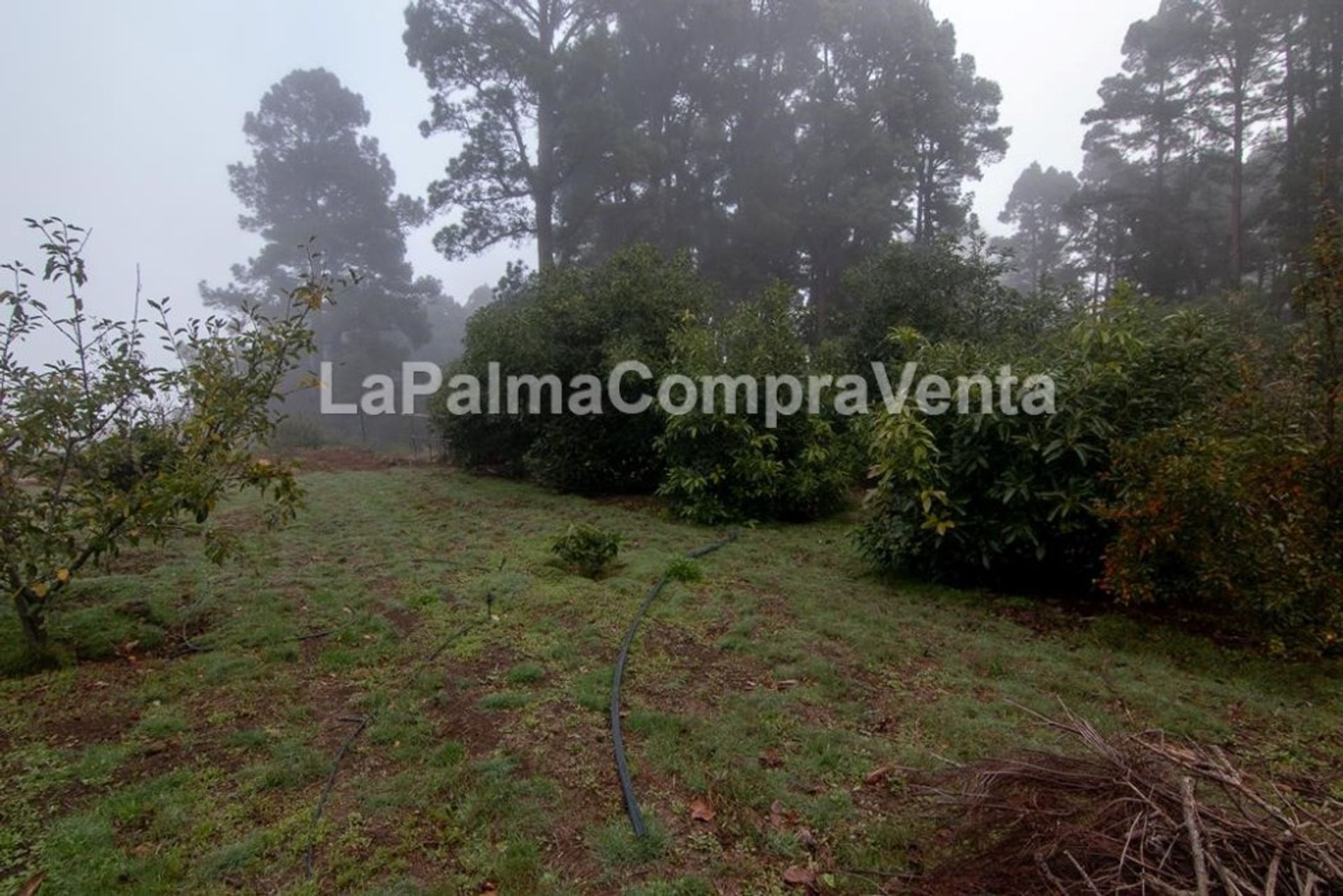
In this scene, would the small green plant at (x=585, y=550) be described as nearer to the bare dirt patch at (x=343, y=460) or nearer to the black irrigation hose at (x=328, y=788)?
the black irrigation hose at (x=328, y=788)

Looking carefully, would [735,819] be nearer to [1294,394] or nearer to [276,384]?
[276,384]

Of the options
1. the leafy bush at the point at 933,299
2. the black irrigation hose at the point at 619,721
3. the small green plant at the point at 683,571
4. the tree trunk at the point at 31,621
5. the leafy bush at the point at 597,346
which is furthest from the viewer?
the leafy bush at the point at 933,299

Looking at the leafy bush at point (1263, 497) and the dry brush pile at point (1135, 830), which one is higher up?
the leafy bush at point (1263, 497)

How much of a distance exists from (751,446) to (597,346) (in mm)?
2920

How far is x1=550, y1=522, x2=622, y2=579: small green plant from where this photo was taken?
4855 millimetres

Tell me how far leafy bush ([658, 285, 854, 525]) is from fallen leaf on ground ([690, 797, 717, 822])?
470cm

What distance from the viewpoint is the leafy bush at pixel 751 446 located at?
6895mm

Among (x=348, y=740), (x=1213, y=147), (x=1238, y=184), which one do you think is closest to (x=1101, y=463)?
(x=348, y=740)

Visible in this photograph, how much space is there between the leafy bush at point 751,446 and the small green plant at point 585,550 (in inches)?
80.8

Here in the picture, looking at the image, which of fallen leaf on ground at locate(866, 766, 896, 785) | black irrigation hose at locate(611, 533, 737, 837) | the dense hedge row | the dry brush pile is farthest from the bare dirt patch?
the dry brush pile

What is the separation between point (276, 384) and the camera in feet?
11.5

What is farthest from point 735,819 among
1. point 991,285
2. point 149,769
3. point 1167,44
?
point 1167,44

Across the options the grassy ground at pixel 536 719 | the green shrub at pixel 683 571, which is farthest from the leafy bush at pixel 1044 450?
the green shrub at pixel 683 571

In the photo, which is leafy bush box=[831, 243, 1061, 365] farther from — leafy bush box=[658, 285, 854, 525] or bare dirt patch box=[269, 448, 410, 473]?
bare dirt patch box=[269, 448, 410, 473]
